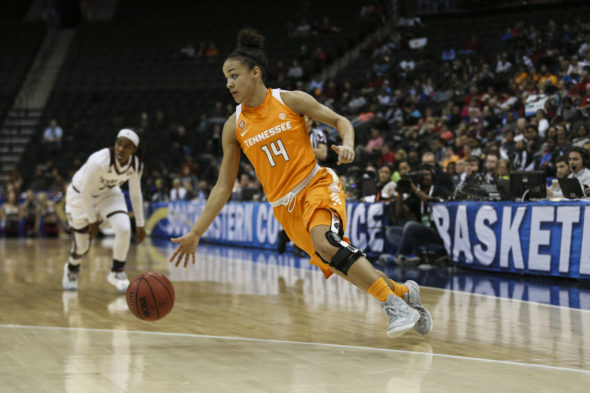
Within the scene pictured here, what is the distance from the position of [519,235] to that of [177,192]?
10980 mm

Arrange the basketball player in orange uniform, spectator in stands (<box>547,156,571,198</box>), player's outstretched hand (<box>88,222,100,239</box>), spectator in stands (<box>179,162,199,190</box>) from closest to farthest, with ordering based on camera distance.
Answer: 1. the basketball player in orange uniform
2. player's outstretched hand (<box>88,222,100,239</box>)
3. spectator in stands (<box>547,156,571,198</box>)
4. spectator in stands (<box>179,162,199,190</box>)

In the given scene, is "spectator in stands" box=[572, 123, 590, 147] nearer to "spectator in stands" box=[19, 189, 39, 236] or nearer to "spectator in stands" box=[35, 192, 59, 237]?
"spectator in stands" box=[35, 192, 59, 237]

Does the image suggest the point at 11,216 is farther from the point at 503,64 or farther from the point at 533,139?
the point at 533,139

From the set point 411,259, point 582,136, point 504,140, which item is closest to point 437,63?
point 504,140

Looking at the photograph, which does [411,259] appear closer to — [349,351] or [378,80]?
[349,351]

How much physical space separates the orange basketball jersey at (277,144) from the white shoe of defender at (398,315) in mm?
947

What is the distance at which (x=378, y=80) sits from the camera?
20.6 metres

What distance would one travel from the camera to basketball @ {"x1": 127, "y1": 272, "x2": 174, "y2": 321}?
17.3 feet

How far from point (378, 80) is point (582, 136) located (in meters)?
9.39

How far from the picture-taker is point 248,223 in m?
15.4

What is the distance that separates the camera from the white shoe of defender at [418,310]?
485cm

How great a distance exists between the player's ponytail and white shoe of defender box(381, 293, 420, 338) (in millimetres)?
1673

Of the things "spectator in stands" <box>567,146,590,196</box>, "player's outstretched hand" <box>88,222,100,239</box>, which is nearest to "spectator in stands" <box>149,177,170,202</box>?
"player's outstretched hand" <box>88,222,100,239</box>

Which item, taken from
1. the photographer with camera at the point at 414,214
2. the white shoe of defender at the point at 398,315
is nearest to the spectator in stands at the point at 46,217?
the photographer with camera at the point at 414,214
